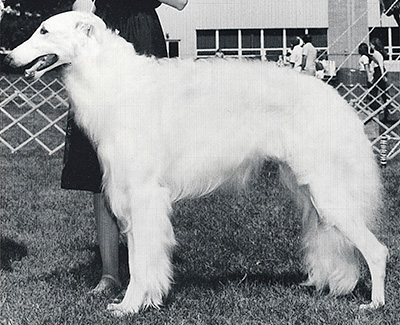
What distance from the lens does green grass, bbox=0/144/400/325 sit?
336 centimetres

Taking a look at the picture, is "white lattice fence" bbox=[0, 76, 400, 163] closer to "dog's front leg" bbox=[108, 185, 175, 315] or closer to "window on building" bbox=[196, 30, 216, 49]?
"window on building" bbox=[196, 30, 216, 49]

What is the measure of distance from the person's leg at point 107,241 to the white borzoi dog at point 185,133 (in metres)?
0.41

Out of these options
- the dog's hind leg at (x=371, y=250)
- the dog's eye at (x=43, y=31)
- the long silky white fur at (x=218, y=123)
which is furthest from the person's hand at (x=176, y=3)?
the dog's hind leg at (x=371, y=250)

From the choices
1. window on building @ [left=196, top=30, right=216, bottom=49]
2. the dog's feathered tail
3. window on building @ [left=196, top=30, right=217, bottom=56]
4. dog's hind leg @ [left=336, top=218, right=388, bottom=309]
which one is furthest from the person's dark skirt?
window on building @ [left=196, top=30, right=216, bottom=49]

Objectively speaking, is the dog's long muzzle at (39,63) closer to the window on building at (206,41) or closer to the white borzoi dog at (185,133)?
the white borzoi dog at (185,133)

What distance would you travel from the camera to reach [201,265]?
422 centimetres

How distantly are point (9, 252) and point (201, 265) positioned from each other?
1.27m

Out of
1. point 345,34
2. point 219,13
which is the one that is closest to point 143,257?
point 219,13

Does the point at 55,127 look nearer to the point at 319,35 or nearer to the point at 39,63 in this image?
the point at 319,35

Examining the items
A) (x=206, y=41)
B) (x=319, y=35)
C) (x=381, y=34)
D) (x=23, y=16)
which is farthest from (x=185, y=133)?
(x=23, y=16)

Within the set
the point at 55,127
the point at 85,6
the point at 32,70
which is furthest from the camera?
the point at 55,127

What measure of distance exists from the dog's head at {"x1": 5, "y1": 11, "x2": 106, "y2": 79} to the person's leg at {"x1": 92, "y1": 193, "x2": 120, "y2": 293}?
2.87 ft

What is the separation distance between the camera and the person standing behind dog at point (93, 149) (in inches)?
144

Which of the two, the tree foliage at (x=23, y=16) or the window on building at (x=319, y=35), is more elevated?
the window on building at (x=319, y=35)
